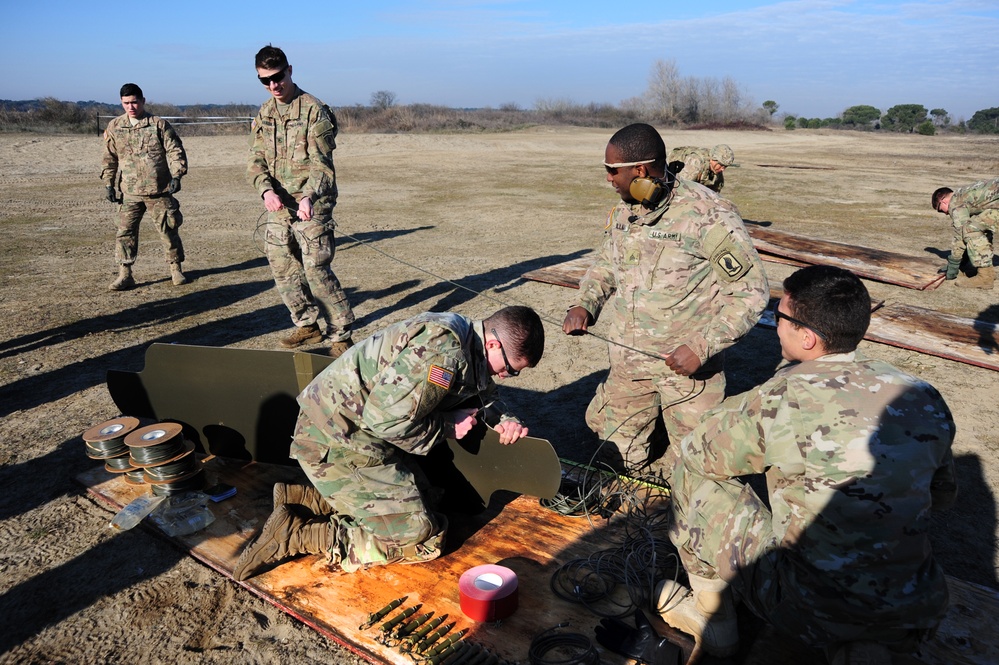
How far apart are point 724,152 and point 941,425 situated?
27.9ft

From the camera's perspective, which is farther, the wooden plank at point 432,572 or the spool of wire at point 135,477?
the spool of wire at point 135,477

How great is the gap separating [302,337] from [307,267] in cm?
90

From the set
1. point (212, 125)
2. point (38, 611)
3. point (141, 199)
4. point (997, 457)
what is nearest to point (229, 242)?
point (141, 199)

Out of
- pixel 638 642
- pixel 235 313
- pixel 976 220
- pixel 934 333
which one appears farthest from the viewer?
pixel 976 220

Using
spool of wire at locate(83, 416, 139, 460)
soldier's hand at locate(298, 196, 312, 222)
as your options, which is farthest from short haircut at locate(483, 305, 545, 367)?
soldier's hand at locate(298, 196, 312, 222)

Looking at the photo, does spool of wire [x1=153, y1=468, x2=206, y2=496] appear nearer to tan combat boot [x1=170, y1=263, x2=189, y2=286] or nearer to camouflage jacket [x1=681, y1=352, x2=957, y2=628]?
camouflage jacket [x1=681, y1=352, x2=957, y2=628]

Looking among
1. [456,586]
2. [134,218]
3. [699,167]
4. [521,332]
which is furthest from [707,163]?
[456,586]

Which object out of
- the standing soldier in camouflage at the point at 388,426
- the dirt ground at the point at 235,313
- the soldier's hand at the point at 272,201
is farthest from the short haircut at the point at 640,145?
the soldier's hand at the point at 272,201

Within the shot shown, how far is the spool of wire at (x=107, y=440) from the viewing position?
412 cm

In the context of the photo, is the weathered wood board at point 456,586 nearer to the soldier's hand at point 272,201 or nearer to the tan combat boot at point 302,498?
the tan combat boot at point 302,498

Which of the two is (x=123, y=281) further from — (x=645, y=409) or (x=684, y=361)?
(x=684, y=361)

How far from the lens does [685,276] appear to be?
13.1 ft

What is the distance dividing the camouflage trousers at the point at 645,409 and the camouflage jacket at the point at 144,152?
6.38 meters

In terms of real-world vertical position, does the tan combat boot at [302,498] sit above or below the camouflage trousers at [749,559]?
below
